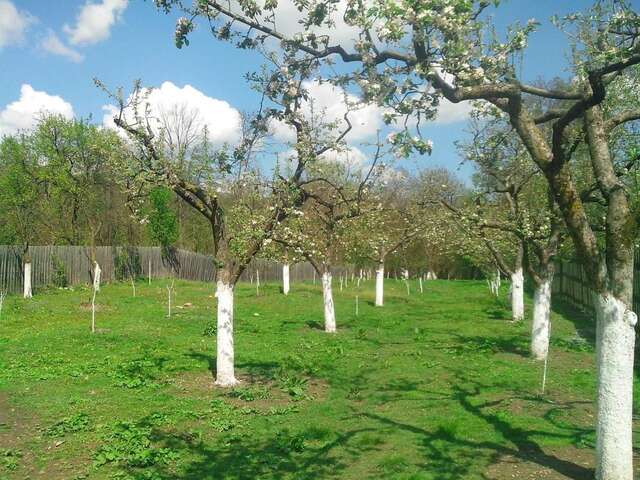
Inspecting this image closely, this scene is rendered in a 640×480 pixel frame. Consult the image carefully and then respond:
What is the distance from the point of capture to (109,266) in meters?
35.2

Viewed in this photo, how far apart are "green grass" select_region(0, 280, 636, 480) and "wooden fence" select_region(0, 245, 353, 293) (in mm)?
9659

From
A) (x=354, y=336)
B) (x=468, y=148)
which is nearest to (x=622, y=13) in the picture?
(x=468, y=148)

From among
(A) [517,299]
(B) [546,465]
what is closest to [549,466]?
(B) [546,465]

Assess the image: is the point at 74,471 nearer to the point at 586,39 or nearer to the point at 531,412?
the point at 531,412

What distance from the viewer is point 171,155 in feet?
39.0

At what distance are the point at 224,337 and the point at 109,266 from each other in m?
25.4

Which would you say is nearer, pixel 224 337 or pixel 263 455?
pixel 263 455

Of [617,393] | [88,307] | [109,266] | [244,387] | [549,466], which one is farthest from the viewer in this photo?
[109,266]

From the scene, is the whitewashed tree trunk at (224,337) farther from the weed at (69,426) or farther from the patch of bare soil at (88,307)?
the patch of bare soil at (88,307)

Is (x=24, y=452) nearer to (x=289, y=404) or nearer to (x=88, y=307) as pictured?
(x=289, y=404)

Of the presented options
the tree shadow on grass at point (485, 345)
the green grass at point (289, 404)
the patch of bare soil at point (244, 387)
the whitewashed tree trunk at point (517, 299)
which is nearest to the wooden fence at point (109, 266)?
the green grass at point (289, 404)

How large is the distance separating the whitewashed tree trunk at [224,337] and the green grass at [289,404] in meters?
0.33

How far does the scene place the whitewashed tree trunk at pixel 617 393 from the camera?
21.4 ft

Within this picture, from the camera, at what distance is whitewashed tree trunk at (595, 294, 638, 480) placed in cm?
651
